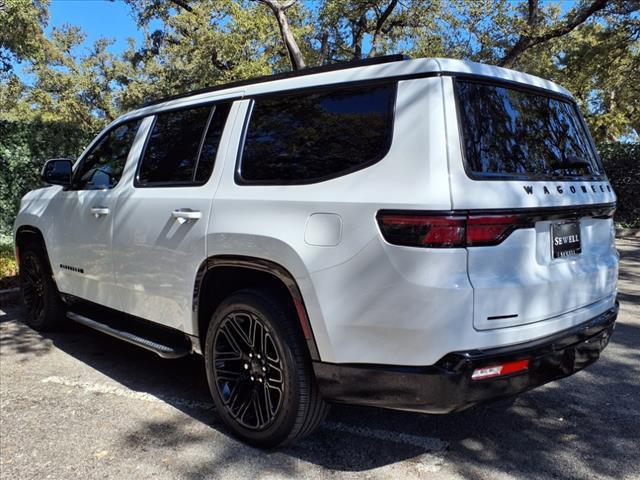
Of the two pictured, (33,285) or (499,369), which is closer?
(499,369)

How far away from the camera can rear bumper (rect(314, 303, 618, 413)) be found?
7.59 feet

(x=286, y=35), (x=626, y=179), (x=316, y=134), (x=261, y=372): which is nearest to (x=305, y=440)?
(x=261, y=372)

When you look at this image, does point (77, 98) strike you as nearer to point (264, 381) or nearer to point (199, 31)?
point (199, 31)

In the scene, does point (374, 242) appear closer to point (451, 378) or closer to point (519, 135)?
point (451, 378)

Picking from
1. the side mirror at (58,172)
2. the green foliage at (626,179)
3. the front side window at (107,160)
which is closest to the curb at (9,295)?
the side mirror at (58,172)

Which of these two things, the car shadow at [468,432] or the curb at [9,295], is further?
the curb at [9,295]

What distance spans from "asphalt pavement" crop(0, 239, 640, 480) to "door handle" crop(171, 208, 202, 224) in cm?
127

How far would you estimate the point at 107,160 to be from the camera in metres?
4.30

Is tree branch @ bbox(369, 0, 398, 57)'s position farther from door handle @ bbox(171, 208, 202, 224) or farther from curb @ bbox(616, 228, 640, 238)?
door handle @ bbox(171, 208, 202, 224)

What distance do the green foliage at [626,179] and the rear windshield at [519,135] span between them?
486 inches

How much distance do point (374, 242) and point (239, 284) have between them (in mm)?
1101

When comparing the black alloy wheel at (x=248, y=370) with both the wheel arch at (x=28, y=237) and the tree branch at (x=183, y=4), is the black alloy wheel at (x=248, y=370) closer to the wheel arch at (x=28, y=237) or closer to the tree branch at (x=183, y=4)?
the wheel arch at (x=28, y=237)

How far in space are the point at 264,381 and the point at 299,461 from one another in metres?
0.46

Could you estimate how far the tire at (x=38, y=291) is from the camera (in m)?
5.00
